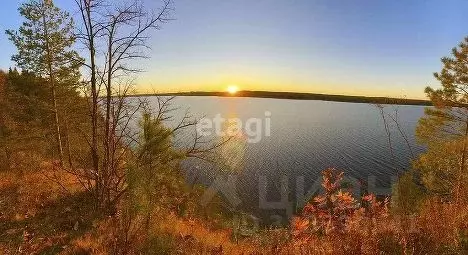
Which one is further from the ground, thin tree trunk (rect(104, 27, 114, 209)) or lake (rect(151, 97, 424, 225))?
thin tree trunk (rect(104, 27, 114, 209))

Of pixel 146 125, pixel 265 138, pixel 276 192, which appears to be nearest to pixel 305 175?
pixel 276 192

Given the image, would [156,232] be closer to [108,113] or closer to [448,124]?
[108,113]

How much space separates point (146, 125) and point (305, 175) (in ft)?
93.8

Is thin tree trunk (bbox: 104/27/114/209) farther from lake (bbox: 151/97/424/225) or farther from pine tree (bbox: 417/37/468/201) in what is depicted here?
pine tree (bbox: 417/37/468/201)

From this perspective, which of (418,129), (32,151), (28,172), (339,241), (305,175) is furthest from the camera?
(305,175)

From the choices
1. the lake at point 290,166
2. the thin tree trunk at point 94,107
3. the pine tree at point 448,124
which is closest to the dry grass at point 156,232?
the thin tree trunk at point 94,107

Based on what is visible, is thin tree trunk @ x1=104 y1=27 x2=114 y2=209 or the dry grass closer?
the dry grass

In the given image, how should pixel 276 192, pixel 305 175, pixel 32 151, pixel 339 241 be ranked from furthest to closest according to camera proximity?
pixel 305 175 < pixel 276 192 < pixel 32 151 < pixel 339 241

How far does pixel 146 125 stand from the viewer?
11.8 meters

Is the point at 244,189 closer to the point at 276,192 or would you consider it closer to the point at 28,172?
the point at 276,192

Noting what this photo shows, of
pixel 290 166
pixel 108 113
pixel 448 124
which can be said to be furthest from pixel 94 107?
pixel 290 166

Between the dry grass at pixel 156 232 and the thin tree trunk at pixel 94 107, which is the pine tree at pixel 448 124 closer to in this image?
the dry grass at pixel 156 232

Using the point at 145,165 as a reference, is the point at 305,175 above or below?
below

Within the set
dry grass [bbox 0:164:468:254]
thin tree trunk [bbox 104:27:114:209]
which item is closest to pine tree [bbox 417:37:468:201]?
dry grass [bbox 0:164:468:254]
